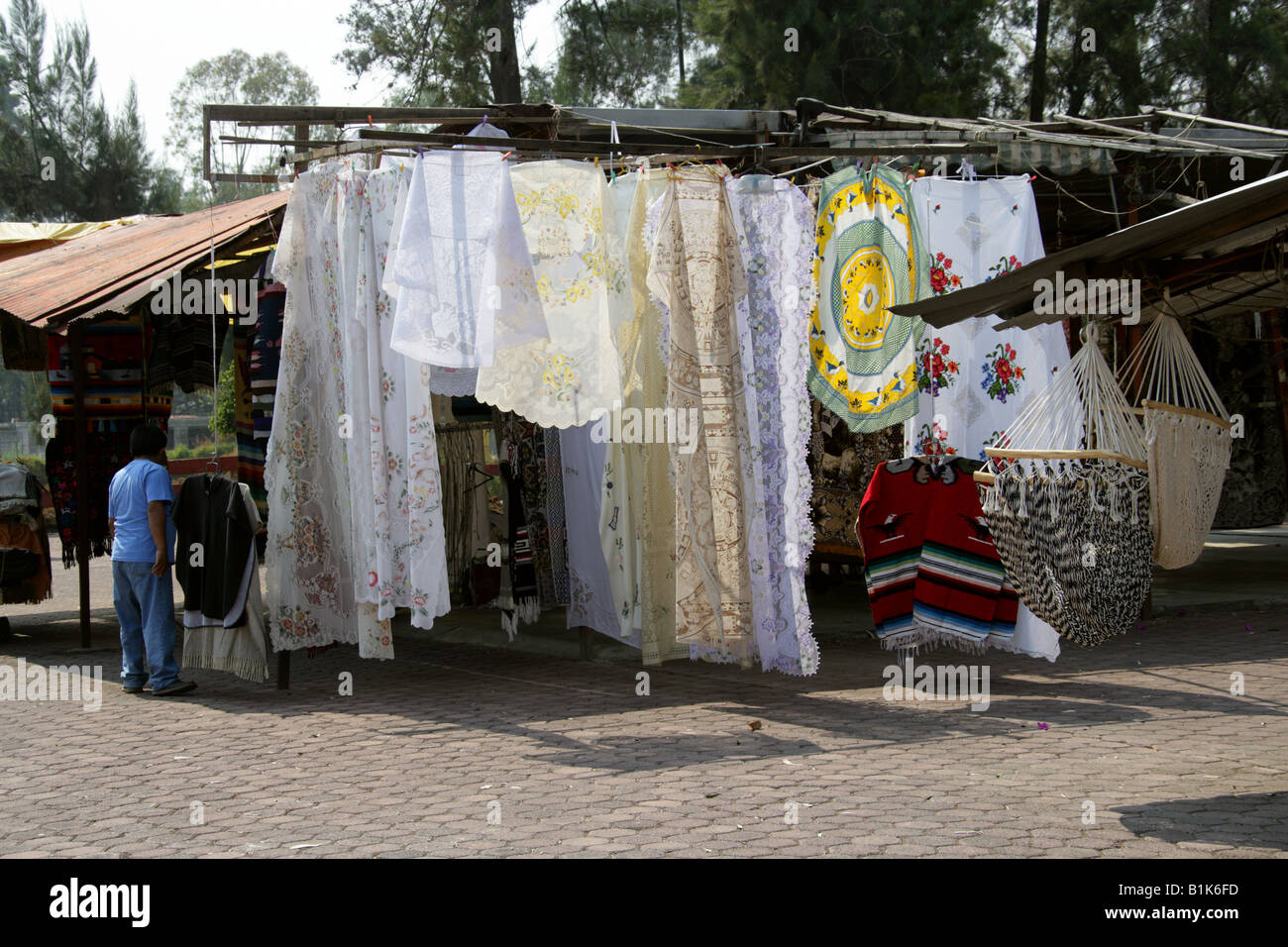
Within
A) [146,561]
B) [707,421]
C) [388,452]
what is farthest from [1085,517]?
[146,561]

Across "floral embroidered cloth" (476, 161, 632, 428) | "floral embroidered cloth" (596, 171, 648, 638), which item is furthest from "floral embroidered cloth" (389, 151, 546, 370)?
"floral embroidered cloth" (596, 171, 648, 638)

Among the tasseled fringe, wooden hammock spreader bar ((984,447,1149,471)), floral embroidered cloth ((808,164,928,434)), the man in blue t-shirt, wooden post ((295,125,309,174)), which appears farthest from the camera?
the tasseled fringe

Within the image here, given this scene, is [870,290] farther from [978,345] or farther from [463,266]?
[463,266]

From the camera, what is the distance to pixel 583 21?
18.3 m

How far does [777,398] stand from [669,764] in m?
2.36

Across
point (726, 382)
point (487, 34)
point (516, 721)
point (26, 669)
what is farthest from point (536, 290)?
point (487, 34)

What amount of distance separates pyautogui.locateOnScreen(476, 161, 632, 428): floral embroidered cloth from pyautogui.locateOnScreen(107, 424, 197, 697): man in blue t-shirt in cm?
229

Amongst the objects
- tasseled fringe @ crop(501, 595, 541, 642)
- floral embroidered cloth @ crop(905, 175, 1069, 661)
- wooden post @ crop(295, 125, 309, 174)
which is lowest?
tasseled fringe @ crop(501, 595, 541, 642)

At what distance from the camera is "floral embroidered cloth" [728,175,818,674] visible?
684 centimetres

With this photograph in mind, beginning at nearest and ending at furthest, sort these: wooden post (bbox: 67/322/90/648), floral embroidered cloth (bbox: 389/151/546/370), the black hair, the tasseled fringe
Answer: floral embroidered cloth (bbox: 389/151/546/370) < the black hair < the tasseled fringe < wooden post (bbox: 67/322/90/648)

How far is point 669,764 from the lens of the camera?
548cm

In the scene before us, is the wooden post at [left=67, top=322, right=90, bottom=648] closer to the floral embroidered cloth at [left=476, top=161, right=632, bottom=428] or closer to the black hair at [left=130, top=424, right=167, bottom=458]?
the black hair at [left=130, top=424, right=167, bottom=458]

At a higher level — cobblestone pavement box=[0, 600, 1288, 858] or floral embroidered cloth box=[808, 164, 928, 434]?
floral embroidered cloth box=[808, 164, 928, 434]

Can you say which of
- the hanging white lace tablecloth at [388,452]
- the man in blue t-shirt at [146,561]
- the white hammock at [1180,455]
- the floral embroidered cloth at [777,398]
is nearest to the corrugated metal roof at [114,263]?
the man in blue t-shirt at [146,561]
